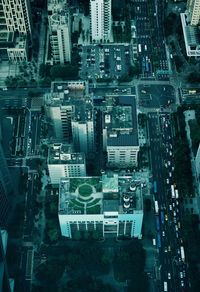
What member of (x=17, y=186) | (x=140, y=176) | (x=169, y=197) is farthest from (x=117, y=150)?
(x=17, y=186)

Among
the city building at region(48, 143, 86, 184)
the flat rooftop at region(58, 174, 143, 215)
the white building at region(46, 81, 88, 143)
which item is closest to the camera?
the flat rooftop at region(58, 174, 143, 215)

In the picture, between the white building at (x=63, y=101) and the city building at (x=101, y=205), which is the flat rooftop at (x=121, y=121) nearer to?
the white building at (x=63, y=101)

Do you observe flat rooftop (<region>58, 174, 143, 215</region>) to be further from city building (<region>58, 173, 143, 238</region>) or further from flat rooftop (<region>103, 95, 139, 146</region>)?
flat rooftop (<region>103, 95, 139, 146</region>)

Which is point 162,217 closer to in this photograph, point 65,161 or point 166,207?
point 166,207

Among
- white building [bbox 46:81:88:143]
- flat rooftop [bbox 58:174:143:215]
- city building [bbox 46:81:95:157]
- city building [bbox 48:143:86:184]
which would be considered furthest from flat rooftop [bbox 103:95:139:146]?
flat rooftop [bbox 58:174:143:215]

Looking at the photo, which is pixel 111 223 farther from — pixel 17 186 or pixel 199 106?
pixel 199 106

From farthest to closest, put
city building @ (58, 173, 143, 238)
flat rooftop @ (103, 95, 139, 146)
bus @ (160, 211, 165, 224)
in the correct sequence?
flat rooftop @ (103, 95, 139, 146) → bus @ (160, 211, 165, 224) → city building @ (58, 173, 143, 238)

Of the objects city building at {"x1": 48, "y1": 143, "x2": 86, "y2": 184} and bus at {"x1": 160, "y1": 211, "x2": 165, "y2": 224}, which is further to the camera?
bus at {"x1": 160, "y1": 211, "x2": 165, "y2": 224}
